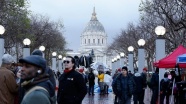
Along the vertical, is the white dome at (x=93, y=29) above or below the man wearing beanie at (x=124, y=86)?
above

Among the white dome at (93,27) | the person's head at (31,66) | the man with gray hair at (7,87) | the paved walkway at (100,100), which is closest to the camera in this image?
the person's head at (31,66)

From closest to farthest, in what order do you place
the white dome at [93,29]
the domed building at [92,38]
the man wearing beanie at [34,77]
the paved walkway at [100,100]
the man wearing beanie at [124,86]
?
the man wearing beanie at [34,77] → the man wearing beanie at [124,86] → the paved walkway at [100,100] → the domed building at [92,38] → the white dome at [93,29]

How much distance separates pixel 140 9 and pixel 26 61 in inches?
1300

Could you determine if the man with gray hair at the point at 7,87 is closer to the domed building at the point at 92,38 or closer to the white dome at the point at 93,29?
the domed building at the point at 92,38

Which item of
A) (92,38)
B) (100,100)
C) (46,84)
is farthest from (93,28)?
(46,84)

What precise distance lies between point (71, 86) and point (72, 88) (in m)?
0.05

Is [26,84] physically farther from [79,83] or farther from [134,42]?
[134,42]

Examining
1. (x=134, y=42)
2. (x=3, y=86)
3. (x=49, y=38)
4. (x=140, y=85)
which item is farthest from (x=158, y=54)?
(x=134, y=42)

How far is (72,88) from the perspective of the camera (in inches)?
353

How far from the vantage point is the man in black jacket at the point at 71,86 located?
8938mm

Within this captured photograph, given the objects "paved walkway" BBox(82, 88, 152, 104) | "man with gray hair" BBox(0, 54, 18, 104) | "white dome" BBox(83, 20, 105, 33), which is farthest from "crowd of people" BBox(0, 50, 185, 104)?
"white dome" BBox(83, 20, 105, 33)

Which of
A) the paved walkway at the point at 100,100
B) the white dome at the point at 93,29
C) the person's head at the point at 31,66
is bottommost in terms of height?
the paved walkway at the point at 100,100

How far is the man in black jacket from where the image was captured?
8938mm

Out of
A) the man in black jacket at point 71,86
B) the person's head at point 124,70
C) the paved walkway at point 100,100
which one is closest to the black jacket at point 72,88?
the man in black jacket at point 71,86
